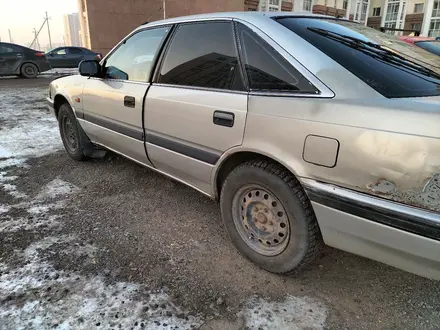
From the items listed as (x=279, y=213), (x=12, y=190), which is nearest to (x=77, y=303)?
(x=279, y=213)

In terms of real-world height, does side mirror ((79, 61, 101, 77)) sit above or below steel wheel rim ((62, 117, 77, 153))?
above

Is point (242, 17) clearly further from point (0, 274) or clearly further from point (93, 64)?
point (0, 274)

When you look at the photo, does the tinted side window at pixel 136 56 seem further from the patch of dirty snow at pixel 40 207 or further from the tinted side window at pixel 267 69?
the patch of dirty snow at pixel 40 207

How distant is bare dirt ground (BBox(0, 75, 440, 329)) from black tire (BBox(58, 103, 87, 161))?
2.84 ft

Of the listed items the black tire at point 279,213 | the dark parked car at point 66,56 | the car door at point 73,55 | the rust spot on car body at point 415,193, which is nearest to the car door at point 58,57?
the dark parked car at point 66,56

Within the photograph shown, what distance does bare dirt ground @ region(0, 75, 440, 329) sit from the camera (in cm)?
206

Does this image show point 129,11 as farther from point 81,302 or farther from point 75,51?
point 81,302

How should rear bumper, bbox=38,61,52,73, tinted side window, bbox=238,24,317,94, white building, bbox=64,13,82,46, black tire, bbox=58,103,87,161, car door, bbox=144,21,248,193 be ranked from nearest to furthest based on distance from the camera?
tinted side window, bbox=238,24,317,94 < car door, bbox=144,21,248,193 < black tire, bbox=58,103,87,161 < rear bumper, bbox=38,61,52,73 < white building, bbox=64,13,82,46

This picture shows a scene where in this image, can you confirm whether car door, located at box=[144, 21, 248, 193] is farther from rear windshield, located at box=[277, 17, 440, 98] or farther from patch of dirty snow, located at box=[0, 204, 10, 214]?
patch of dirty snow, located at box=[0, 204, 10, 214]

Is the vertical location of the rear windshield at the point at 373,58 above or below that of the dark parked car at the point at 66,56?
above

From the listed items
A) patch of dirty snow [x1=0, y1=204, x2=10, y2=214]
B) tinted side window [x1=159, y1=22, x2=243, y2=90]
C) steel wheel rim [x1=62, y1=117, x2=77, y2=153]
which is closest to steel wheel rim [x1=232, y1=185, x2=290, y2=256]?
tinted side window [x1=159, y1=22, x2=243, y2=90]

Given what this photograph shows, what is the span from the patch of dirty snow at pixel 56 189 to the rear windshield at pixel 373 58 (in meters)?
2.74

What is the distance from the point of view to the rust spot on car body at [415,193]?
1598mm

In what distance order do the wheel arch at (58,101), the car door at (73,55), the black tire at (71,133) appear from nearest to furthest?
the black tire at (71,133) → the wheel arch at (58,101) → the car door at (73,55)
